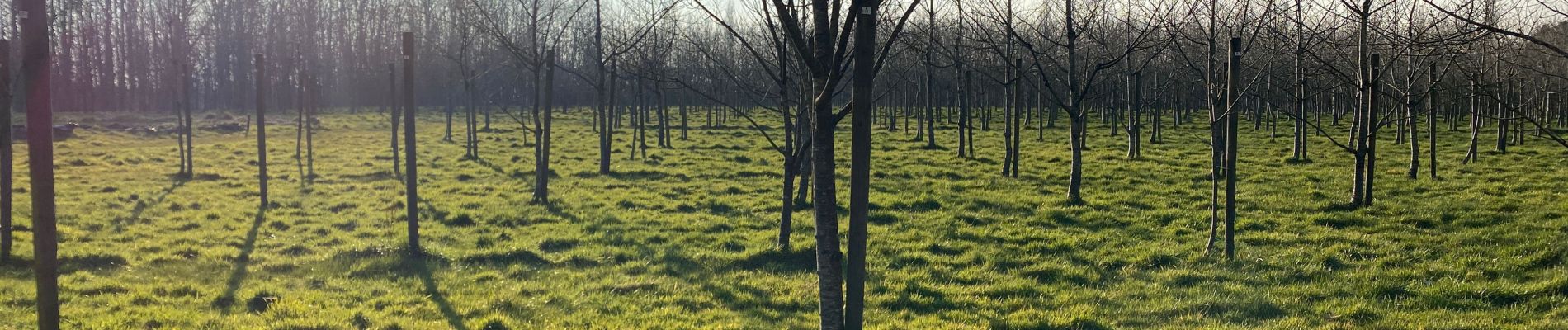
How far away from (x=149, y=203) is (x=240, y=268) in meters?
6.35

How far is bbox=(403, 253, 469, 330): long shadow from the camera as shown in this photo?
242 inches

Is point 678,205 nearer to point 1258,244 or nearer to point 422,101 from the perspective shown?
point 1258,244

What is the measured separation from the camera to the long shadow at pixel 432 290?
616cm

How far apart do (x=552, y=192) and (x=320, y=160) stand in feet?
30.4

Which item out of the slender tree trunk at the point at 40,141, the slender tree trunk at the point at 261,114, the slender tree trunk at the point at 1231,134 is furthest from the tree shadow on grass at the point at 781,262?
the slender tree trunk at the point at 261,114

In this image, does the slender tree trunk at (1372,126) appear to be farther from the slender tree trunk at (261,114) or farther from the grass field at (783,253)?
the slender tree trunk at (261,114)

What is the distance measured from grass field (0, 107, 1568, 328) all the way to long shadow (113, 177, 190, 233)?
0.08 metres

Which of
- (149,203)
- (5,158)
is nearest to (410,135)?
(5,158)

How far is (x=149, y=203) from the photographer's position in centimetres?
1312

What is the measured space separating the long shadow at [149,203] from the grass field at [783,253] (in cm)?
8

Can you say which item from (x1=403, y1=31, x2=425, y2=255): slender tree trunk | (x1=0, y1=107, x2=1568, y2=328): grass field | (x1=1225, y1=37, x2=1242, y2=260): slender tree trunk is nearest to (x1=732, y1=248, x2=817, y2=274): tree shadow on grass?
(x1=0, y1=107, x2=1568, y2=328): grass field

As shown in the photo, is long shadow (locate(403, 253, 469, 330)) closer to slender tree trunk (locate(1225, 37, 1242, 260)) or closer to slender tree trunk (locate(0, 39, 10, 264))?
slender tree trunk (locate(0, 39, 10, 264))

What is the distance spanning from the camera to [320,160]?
2100 cm

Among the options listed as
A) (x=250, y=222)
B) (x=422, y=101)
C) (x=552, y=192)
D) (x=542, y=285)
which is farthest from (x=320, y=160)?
(x=422, y=101)
